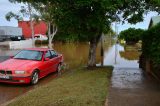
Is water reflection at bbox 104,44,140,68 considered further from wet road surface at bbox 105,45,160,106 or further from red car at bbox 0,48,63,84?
wet road surface at bbox 105,45,160,106

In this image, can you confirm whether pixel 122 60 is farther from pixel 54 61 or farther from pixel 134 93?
pixel 134 93

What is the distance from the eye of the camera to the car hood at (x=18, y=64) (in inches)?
476

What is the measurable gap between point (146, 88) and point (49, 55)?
18.9ft

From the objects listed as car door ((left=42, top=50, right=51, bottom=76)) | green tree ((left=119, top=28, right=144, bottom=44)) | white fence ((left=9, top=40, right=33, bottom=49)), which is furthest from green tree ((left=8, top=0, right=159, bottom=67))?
green tree ((left=119, top=28, right=144, bottom=44))

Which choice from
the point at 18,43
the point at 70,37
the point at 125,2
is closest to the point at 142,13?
the point at 125,2

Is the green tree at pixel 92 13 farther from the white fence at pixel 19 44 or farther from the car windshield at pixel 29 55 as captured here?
the white fence at pixel 19 44

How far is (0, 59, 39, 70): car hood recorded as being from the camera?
39.7 feet

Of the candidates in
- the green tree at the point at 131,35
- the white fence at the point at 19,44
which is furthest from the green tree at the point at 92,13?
the green tree at the point at 131,35

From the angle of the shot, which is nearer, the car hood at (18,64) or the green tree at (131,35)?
the car hood at (18,64)

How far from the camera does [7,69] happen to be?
39.3 ft

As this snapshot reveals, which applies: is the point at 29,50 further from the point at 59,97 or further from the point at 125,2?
the point at 59,97

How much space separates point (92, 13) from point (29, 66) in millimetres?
3645

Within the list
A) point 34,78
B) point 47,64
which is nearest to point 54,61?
point 47,64

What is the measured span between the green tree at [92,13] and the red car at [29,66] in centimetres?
166
